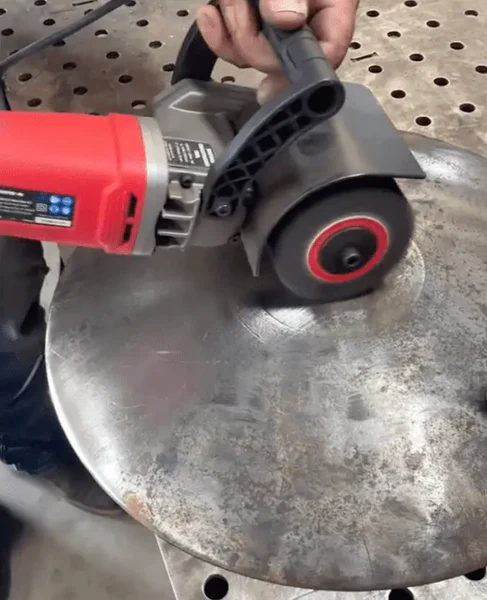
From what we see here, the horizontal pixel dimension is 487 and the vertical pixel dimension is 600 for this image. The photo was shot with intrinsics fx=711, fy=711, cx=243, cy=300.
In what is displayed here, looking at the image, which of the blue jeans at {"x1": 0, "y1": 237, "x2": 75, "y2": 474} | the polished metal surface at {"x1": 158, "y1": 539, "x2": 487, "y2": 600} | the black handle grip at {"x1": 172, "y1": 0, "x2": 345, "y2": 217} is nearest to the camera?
the black handle grip at {"x1": 172, "y1": 0, "x2": 345, "y2": 217}

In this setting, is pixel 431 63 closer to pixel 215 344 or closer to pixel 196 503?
pixel 215 344

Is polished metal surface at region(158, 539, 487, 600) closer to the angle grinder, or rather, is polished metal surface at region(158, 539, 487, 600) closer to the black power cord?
the angle grinder

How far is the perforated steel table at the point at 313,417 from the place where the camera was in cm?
49

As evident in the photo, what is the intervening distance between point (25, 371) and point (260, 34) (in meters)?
0.49

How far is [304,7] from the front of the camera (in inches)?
18.2

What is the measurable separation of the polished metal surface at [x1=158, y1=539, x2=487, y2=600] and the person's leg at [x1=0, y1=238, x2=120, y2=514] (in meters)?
0.29

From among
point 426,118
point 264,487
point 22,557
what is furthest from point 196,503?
point 22,557

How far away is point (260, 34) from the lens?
52cm

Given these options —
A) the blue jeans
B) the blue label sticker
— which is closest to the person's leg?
the blue jeans

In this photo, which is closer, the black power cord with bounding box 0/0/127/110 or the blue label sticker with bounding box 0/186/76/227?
the blue label sticker with bounding box 0/186/76/227

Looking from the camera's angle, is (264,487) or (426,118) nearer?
(264,487)

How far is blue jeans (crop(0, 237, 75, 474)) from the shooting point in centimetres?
76

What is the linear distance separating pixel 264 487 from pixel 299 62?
0.29 meters

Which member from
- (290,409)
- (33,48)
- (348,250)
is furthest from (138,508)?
(33,48)
